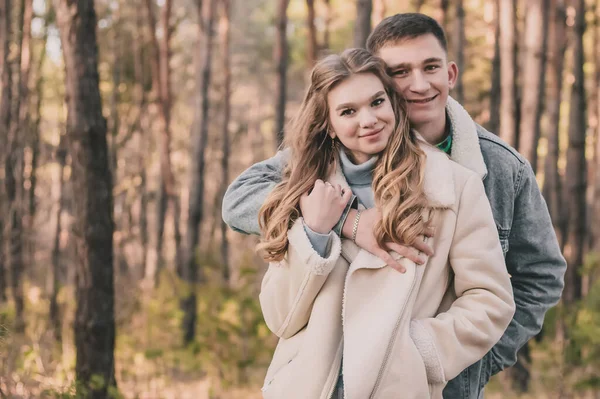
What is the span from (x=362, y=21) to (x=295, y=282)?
426 centimetres

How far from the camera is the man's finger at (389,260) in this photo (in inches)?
90.6

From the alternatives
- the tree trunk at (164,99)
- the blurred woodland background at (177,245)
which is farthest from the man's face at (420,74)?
the tree trunk at (164,99)

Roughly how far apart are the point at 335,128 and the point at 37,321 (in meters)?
8.62

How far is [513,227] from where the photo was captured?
262 centimetres

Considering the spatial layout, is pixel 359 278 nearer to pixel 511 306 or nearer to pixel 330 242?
pixel 330 242

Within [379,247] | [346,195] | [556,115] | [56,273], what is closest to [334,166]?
[346,195]

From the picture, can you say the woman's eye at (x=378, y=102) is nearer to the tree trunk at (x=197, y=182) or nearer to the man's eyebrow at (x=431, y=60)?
the man's eyebrow at (x=431, y=60)

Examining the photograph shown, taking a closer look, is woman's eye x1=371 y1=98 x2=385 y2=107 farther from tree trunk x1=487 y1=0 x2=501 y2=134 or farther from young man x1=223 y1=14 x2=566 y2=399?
tree trunk x1=487 y1=0 x2=501 y2=134

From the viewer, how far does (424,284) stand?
2334mm

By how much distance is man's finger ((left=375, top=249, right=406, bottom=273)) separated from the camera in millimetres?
2301

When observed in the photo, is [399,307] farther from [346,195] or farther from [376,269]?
[346,195]

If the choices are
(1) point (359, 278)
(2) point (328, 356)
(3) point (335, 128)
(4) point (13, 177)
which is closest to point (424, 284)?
(1) point (359, 278)

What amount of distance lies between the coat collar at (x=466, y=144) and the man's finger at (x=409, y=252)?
0.40m

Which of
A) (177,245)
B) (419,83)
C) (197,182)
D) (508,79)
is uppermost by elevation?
(508,79)
